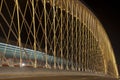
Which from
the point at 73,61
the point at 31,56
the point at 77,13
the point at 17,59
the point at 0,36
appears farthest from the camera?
the point at 77,13

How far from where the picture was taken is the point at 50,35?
1986 cm

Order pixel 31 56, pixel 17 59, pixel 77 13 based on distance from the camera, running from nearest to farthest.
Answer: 1. pixel 17 59
2. pixel 31 56
3. pixel 77 13

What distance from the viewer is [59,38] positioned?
22812 mm

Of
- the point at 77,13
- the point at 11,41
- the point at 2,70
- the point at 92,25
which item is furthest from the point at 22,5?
the point at 92,25

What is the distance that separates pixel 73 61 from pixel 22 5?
32.8 feet

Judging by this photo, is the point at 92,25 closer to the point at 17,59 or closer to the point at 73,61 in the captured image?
the point at 73,61

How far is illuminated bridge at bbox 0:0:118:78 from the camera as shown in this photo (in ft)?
49.7

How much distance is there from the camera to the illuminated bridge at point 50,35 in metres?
15.2

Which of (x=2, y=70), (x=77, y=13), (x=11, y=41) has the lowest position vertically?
(x=2, y=70)

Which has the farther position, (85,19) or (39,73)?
(85,19)

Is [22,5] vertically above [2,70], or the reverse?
[22,5]

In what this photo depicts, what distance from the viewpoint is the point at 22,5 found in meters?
17.6

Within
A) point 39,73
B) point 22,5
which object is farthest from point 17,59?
point 39,73

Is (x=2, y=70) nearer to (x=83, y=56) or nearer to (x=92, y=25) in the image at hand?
(x=83, y=56)
